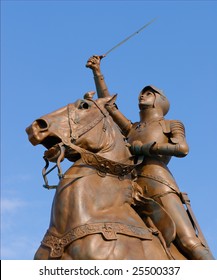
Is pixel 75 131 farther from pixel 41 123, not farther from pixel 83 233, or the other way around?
pixel 83 233

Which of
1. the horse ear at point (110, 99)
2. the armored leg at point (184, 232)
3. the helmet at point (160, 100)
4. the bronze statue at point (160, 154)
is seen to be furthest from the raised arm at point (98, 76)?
the armored leg at point (184, 232)

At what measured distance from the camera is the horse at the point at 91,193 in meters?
7.64

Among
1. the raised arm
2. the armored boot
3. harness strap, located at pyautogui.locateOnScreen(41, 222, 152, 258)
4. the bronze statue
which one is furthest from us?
the raised arm

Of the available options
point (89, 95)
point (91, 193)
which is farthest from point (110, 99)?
point (91, 193)

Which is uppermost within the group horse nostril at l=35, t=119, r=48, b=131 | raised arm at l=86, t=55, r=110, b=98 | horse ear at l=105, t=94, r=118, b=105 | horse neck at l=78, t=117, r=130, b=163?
raised arm at l=86, t=55, r=110, b=98

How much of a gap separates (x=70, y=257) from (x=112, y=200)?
0.91 meters

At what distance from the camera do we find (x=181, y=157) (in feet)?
29.6

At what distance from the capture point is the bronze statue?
859 centimetres

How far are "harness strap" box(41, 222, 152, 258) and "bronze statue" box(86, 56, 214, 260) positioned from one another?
86cm

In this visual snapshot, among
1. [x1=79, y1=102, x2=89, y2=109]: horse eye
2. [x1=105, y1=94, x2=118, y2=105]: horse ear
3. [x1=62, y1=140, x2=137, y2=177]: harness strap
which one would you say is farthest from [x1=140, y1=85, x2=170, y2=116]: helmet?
[x1=62, y1=140, x2=137, y2=177]: harness strap

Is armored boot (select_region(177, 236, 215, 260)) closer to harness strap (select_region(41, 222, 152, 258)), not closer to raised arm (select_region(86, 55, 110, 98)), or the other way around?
harness strap (select_region(41, 222, 152, 258))

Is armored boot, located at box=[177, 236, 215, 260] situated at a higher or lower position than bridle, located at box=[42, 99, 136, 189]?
lower

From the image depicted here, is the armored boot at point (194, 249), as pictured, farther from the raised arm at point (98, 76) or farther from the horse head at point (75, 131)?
the raised arm at point (98, 76)
